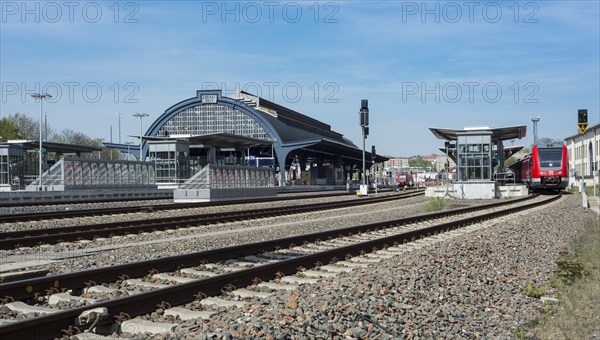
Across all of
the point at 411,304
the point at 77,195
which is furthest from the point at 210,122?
the point at 411,304

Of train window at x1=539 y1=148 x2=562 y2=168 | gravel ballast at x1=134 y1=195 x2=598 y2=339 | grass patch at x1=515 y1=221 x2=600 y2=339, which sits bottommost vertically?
grass patch at x1=515 y1=221 x2=600 y2=339

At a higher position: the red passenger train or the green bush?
the red passenger train

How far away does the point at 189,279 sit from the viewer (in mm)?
9672

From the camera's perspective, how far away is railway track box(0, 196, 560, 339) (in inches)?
252

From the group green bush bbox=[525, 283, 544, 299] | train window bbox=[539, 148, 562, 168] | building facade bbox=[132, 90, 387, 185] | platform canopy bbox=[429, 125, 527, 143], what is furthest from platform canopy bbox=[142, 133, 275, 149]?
green bush bbox=[525, 283, 544, 299]

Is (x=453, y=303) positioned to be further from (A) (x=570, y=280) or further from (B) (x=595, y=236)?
(B) (x=595, y=236)

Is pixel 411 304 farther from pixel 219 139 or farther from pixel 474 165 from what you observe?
pixel 219 139

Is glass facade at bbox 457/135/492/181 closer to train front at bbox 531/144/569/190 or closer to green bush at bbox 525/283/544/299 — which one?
train front at bbox 531/144/569/190

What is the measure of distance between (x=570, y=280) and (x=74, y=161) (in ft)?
116

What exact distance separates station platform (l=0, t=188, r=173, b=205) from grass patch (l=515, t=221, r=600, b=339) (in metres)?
25.6

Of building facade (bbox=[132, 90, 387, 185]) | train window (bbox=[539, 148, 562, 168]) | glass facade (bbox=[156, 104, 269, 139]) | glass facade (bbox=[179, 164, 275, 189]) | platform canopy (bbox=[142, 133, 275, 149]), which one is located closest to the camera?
glass facade (bbox=[179, 164, 275, 189])

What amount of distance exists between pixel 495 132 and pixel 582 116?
68.8 ft

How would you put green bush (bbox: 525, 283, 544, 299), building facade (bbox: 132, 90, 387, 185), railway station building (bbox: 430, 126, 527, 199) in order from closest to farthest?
green bush (bbox: 525, 283, 544, 299)
railway station building (bbox: 430, 126, 527, 199)
building facade (bbox: 132, 90, 387, 185)

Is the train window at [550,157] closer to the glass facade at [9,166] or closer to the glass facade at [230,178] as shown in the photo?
the glass facade at [230,178]
